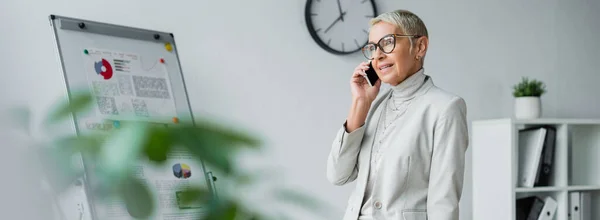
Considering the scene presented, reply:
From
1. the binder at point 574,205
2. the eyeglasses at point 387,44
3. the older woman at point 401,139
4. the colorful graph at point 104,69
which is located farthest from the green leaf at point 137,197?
the binder at point 574,205

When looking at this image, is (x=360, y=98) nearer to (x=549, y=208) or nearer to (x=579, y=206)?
(x=549, y=208)

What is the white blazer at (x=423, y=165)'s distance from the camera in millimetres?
1758

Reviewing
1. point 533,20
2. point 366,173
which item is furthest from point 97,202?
point 533,20

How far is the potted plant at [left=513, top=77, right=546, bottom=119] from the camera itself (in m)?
3.79

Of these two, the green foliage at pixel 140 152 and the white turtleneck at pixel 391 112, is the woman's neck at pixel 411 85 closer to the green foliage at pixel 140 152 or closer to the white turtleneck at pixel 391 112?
the white turtleneck at pixel 391 112

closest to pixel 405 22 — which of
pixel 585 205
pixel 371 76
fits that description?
pixel 371 76

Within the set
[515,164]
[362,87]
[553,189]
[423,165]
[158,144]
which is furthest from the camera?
[553,189]

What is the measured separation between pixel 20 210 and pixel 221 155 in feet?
0.56

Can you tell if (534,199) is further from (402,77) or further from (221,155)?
(221,155)

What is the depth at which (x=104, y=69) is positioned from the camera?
8.33 feet

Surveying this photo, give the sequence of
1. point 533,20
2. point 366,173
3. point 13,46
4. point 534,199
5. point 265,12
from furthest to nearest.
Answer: point 533,20 → point 534,199 → point 265,12 → point 13,46 → point 366,173

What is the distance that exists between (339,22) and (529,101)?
1111mm

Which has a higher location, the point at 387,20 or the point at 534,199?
the point at 387,20

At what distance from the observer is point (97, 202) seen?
490 millimetres
